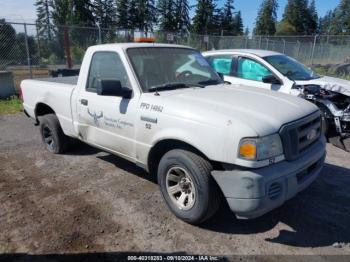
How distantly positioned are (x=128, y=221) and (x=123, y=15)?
202 ft

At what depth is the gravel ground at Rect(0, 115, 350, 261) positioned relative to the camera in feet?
10.1

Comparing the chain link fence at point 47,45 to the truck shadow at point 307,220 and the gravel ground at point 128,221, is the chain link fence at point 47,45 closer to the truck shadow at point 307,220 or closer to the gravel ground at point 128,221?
the gravel ground at point 128,221

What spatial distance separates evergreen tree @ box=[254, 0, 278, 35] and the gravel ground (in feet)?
284

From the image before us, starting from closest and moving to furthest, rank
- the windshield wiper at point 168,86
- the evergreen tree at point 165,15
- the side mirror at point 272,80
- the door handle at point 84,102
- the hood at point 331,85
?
the windshield wiper at point 168,86 < the door handle at point 84,102 < the hood at point 331,85 < the side mirror at point 272,80 < the evergreen tree at point 165,15

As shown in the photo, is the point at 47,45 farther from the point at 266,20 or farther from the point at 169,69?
the point at 266,20

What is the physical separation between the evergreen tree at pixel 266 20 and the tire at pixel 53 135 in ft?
282

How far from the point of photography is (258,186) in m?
2.80

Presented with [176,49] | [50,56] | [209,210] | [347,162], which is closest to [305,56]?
[50,56]

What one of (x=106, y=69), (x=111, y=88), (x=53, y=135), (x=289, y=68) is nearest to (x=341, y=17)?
(x=289, y=68)

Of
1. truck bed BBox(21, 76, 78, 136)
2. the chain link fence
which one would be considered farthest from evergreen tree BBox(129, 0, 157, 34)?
truck bed BBox(21, 76, 78, 136)

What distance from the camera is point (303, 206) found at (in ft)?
12.6

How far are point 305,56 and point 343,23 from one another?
269 feet

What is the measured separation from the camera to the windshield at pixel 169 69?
3867 millimetres

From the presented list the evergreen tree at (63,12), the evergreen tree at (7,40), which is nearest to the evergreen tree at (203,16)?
the evergreen tree at (63,12)
